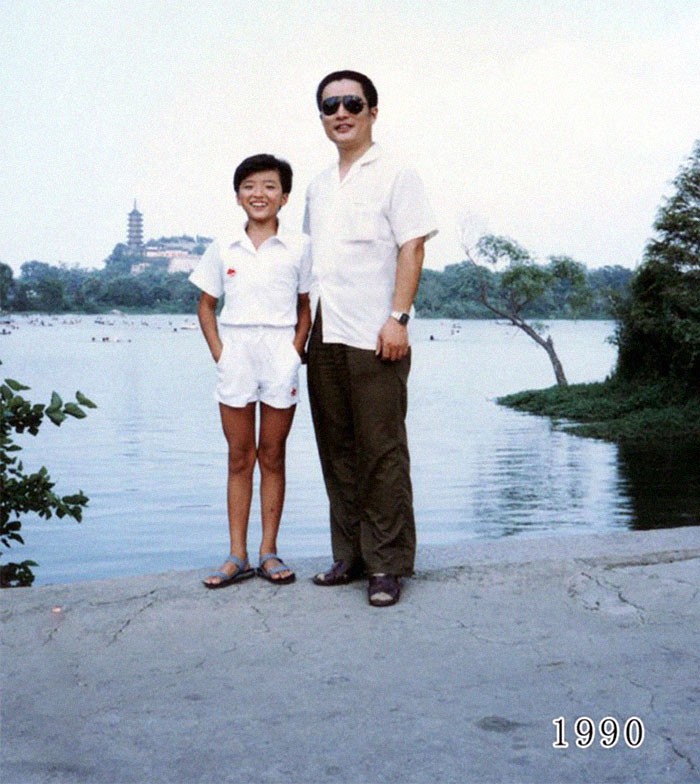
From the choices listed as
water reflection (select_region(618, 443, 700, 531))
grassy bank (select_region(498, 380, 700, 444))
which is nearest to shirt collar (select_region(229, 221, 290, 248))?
water reflection (select_region(618, 443, 700, 531))

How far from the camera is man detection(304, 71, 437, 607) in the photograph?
4031mm

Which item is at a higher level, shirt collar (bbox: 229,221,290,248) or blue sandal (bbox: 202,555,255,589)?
shirt collar (bbox: 229,221,290,248)

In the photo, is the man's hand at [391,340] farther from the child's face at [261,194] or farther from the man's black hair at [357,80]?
the man's black hair at [357,80]

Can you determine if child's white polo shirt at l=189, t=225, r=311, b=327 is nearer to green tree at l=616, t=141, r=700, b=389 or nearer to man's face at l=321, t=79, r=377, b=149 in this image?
man's face at l=321, t=79, r=377, b=149

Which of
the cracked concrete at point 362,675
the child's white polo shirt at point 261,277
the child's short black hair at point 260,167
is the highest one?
the child's short black hair at point 260,167

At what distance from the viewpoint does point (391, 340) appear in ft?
13.2

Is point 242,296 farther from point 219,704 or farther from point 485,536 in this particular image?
point 485,536

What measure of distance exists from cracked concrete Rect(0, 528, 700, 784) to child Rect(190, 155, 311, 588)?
1.47 ft

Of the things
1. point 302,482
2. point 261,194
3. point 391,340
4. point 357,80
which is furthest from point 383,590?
point 302,482

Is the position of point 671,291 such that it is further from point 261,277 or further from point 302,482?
point 261,277

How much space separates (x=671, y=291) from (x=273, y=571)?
96.6 feet

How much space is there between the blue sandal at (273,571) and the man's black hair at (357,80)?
1624 millimetres

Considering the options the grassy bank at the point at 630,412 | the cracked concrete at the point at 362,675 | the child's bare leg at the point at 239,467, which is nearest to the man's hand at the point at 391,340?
the child's bare leg at the point at 239,467

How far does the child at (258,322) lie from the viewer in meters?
4.18
